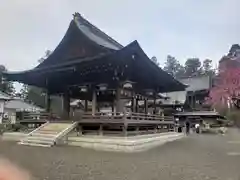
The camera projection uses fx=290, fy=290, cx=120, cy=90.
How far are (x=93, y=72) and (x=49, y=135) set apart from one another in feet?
14.4

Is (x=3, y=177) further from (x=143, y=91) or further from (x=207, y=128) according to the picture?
(x=207, y=128)

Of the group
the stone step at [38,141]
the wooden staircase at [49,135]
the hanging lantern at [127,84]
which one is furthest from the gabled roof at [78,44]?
the stone step at [38,141]

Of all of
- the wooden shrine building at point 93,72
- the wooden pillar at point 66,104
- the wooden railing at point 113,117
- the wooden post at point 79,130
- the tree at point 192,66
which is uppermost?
the tree at point 192,66

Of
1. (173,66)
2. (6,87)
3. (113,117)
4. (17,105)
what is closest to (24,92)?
(6,87)

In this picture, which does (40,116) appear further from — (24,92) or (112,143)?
(24,92)

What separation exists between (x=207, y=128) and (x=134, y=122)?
2112 cm

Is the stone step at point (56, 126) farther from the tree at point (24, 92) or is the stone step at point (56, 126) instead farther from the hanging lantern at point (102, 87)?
the tree at point (24, 92)

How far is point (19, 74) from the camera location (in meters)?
19.0

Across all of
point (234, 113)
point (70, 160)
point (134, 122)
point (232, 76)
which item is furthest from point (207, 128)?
point (70, 160)

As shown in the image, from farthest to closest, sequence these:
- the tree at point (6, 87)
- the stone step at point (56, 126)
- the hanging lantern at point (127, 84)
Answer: the tree at point (6, 87)
the hanging lantern at point (127, 84)
the stone step at point (56, 126)

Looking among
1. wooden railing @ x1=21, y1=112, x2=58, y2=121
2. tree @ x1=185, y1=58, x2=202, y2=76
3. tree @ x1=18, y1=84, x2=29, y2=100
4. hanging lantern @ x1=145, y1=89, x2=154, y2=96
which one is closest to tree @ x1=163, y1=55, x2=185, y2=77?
tree @ x1=185, y1=58, x2=202, y2=76

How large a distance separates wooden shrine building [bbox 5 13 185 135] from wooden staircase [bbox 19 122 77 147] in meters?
1.64

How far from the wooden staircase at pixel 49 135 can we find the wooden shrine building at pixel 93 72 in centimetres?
164

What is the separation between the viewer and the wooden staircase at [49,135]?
14070mm
